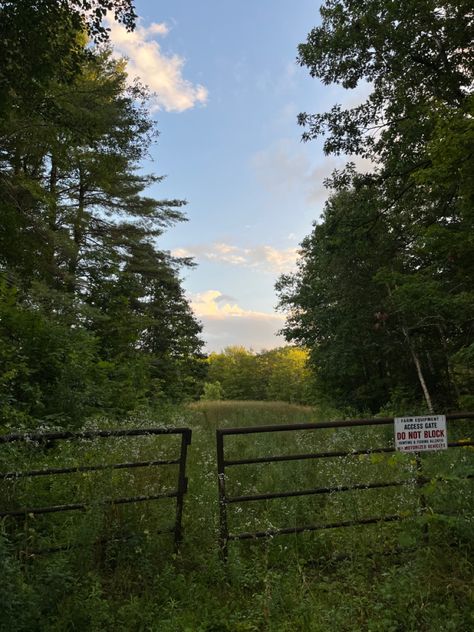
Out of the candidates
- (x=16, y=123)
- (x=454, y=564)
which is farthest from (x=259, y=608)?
(x=16, y=123)

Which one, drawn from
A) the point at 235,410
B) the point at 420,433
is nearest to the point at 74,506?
the point at 420,433

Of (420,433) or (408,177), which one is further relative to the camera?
(408,177)

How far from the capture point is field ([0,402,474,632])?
3168 millimetres

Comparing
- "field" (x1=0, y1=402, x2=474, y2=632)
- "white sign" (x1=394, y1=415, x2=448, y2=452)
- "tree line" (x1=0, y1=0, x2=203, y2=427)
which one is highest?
"tree line" (x1=0, y1=0, x2=203, y2=427)

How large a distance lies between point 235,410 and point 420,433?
14.9m

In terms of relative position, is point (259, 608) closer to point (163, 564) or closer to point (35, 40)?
point (163, 564)

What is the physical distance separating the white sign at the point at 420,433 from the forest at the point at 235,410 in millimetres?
254

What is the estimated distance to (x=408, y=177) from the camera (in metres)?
12.7

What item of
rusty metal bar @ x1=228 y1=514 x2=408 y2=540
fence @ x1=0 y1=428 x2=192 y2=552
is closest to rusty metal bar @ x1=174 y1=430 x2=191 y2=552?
fence @ x1=0 y1=428 x2=192 y2=552

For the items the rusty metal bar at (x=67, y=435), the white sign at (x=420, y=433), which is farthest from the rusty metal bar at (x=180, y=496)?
the white sign at (x=420, y=433)

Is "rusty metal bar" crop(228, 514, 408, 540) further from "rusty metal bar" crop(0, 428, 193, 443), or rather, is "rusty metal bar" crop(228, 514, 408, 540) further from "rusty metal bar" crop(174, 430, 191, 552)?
"rusty metal bar" crop(0, 428, 193, 443)

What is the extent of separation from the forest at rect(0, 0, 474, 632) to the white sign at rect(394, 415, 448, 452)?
25 cm

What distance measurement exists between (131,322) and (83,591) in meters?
14.6

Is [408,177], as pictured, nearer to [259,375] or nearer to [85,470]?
[85,470]
